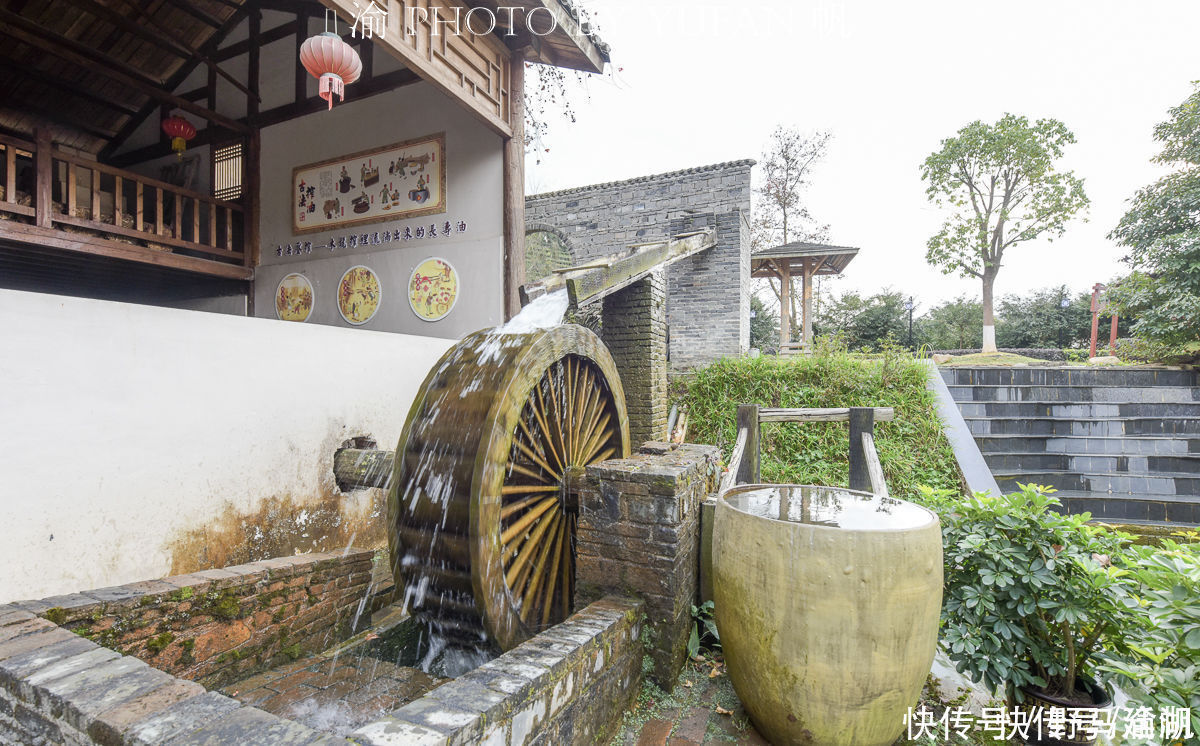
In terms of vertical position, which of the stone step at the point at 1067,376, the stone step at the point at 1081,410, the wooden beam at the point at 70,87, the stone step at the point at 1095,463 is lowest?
the stone step at the point at 1095,463

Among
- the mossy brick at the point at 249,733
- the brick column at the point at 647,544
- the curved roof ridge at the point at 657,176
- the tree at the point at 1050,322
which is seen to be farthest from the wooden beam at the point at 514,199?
the tree at the point at 1050,322

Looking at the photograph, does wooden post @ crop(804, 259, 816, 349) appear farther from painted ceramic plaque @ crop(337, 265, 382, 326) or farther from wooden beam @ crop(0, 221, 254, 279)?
wooden beam @ crop(0, 221, 254, 279)

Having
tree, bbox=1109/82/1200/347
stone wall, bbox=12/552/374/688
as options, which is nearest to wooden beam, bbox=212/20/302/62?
stone wall, bbox=12/552/374/688

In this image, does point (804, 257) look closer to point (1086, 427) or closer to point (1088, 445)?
point (1086, 427)

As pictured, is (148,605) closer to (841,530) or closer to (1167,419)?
(841,530)

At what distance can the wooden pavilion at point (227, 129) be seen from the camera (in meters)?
4.55

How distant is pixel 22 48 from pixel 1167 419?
40.8 feet

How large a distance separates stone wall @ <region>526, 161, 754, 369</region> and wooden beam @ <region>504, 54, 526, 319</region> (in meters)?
4.17

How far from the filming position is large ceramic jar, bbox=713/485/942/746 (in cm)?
176

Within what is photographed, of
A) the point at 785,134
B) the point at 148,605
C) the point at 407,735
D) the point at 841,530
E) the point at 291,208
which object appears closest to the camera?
the point at 407,735

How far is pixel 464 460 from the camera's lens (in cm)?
240

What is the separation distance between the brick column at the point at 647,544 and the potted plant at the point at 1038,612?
107 cm

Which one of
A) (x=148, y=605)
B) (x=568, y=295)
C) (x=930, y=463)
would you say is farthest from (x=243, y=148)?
(x=930, y=463)

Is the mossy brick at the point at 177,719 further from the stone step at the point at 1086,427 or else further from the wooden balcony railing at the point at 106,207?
the stone step at the point at 1086,427
